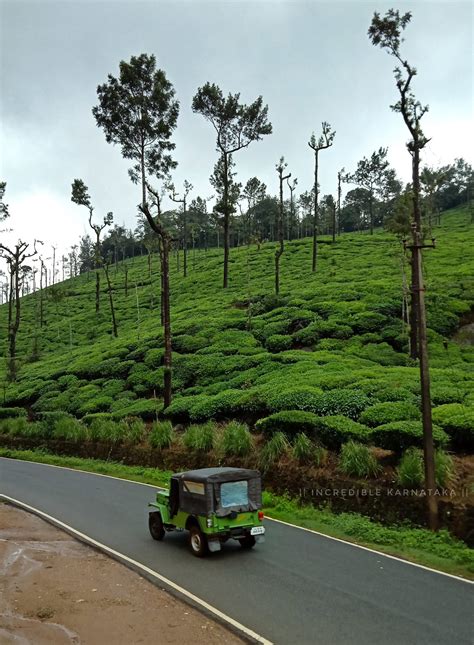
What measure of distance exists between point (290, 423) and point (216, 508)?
7.54m

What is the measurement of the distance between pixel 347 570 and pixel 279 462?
7.33 m

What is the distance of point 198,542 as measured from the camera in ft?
37.4

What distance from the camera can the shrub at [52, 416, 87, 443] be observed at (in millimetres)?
27453

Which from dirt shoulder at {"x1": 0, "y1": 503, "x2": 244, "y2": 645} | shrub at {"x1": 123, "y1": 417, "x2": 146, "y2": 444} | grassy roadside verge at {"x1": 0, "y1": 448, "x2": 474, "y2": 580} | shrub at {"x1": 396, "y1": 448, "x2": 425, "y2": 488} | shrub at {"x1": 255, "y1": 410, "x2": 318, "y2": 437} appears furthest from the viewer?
shrub at {"x1": 123, "y1": 417, "x2": 146, "y2": 444}

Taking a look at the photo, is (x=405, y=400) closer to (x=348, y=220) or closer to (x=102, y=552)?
Result: (x=102, y=552)

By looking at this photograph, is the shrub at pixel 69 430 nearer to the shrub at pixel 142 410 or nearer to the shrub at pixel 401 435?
the shrub at pixel 142 410

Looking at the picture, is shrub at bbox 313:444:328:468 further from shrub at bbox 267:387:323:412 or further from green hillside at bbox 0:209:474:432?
shrub at bbox 267:387:323:412

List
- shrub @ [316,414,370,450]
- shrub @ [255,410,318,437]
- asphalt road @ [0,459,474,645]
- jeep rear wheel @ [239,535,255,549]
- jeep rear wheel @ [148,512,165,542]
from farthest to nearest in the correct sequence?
shrub @ [255,410,318,437] → shrub @ [316,414,370,450] → jeep rear wheel @ [148,512,165,542] → jeep rear wheel @ [239,535,255,549] → asphalt road @ [0,459,474,645]

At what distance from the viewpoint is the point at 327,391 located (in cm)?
1997

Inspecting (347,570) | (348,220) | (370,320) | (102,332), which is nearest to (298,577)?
(347,570)

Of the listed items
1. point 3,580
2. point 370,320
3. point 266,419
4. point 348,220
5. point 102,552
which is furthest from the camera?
point 348,220

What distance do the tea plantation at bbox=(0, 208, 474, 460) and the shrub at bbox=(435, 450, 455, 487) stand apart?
0.77 m

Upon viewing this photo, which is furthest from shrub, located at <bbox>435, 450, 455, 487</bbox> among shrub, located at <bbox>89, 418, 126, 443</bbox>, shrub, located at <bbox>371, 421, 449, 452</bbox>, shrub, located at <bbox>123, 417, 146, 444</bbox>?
shrub, located at <bbox>89, 418, 126, 443</bbox>

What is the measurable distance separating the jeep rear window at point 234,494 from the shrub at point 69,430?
17.4 meters
